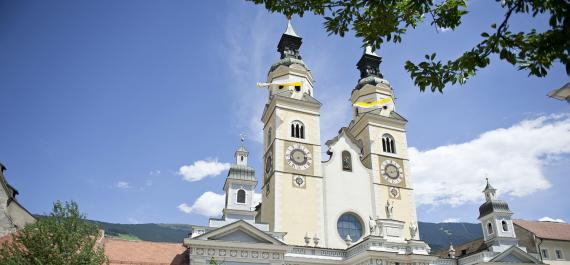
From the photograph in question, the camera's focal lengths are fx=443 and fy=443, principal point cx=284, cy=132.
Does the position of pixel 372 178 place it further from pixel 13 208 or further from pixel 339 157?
pixel 13 208

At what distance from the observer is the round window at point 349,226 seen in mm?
36781

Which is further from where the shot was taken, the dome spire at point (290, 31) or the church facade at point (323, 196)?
the dome spire at point (290, 31)

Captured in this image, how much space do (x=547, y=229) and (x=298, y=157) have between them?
95.7 feet

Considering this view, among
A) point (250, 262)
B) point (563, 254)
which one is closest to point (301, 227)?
point (250, 262)

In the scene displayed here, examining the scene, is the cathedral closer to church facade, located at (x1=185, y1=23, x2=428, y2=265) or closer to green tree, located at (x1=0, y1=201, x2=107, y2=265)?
church facade, located at (x1=185, y1=23, x2=428, y2=265)

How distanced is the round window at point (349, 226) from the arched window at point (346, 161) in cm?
447

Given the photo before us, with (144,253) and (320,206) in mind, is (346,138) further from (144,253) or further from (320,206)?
(144,253)

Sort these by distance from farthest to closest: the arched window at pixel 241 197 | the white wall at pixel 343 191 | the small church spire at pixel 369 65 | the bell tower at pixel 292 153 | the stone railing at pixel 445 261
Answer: the small church spire at pixel 369 65, the white wall at pixel 343 191, the stone railing at pixel 445 261, the bell tower at pixel 292 153, the arched window at pixel 241 197

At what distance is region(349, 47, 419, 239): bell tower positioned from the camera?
39750mm

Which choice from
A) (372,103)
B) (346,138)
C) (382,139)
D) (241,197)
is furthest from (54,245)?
(372,103)

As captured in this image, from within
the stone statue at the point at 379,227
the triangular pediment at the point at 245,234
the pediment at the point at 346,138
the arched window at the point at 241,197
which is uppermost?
the pediment at the point at 346,138

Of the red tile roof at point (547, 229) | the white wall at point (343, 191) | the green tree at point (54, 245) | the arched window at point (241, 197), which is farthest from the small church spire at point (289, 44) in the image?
the red tile roof at point (547, 229)

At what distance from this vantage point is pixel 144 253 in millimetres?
28688

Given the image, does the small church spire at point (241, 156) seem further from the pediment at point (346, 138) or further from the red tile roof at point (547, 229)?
the red tile roof at point (547, 229)
